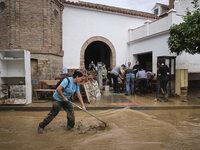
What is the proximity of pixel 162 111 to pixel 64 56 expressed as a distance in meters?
7.82

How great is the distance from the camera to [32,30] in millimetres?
8836

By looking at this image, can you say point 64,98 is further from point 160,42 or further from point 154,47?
point 154,47

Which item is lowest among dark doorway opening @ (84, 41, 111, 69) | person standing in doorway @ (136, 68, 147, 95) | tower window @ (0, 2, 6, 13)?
person standing in doorway @ (136, 68, 147, 95)

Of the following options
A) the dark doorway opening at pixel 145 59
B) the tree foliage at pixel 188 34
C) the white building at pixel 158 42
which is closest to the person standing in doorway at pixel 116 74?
the white building at pixel 158 42

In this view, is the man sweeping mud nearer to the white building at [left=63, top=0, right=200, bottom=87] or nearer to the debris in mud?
the debris in mud

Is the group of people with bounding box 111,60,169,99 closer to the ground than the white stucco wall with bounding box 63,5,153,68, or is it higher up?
closer to the ground

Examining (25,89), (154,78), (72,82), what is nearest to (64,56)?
(25,89)

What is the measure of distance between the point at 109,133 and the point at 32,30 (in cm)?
730

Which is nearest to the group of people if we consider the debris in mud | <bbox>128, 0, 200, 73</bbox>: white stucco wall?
<bbox>128, 0, 200, 73</bbox>: white stucco wall

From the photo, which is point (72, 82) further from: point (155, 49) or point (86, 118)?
point (155, 49)

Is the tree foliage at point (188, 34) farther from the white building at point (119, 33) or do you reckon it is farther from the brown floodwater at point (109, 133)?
the brown floodwater at point (109, 133)

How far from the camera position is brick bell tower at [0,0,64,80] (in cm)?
855

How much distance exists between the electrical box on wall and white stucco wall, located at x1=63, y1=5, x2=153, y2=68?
432cm

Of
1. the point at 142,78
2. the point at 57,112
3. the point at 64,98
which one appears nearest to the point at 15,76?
the point at 57,112
